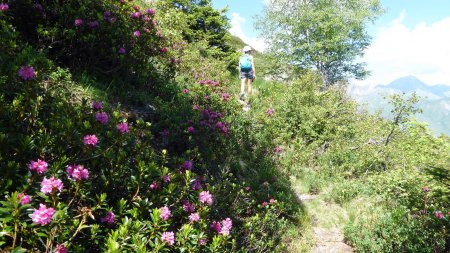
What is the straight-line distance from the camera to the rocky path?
5.30 metres

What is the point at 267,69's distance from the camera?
28984mm

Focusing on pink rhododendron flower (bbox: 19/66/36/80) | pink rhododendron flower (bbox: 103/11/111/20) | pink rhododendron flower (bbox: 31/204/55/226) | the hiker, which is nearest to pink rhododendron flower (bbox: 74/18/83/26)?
pink rhododendron flower (bbox: 103/11/111/20)

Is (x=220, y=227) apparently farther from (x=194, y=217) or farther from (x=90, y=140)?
(x=90, y=140)

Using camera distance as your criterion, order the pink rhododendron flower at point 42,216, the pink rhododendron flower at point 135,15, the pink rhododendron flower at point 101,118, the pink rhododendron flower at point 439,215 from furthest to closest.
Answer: the pink rhododendron flower at point 135,15 → the pink rhododendron flower at point 439,215 → the pink rhododendron flower at point 101,118 → the pink rhododendron flower at point 42,216

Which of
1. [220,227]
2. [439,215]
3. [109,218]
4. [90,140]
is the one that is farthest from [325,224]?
[90,140]

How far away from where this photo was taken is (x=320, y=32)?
28.2 metres

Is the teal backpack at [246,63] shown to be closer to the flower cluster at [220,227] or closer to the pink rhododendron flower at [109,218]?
the flower cluster at [220,227]

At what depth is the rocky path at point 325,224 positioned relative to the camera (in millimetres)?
5297

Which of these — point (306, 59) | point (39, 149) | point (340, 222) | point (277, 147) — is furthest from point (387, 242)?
point (306, 59)

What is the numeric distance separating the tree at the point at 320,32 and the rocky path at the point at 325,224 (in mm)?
21576

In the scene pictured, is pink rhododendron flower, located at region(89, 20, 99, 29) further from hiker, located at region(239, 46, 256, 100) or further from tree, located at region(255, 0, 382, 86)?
tree, located at region(255, 0, 382, 86)

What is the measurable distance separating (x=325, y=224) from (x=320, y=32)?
25.4 m

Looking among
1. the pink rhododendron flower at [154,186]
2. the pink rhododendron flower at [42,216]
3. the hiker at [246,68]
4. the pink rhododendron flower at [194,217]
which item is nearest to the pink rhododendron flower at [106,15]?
the pink rhododendron flower at [154,186]

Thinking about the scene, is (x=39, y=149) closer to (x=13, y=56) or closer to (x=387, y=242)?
(x=13, y=56)
